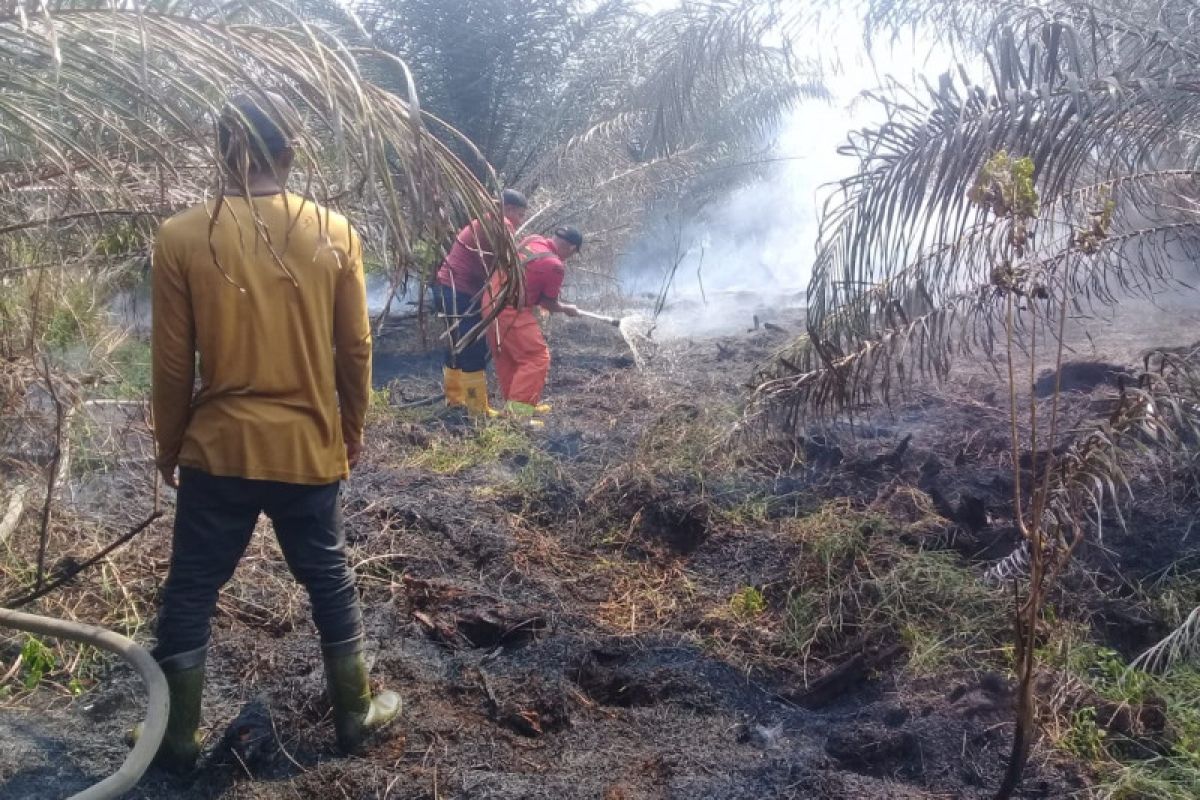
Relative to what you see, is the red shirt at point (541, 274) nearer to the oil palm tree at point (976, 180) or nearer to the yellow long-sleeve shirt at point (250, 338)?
the oil palm tree at point (976, 180)

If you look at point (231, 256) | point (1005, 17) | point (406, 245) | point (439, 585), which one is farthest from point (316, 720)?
point (1005, 17)

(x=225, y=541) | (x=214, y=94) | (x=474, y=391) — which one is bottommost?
(x=225, y=541)

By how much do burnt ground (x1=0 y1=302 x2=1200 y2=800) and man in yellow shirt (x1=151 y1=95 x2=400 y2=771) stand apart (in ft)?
1.23

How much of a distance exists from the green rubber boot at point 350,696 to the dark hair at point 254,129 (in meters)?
1.37

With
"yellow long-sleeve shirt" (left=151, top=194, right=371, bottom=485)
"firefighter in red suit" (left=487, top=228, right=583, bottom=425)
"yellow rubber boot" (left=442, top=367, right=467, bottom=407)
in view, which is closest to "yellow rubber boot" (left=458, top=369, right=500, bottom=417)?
"yellow rubber boot" (left=442, top=367, right=467, bottom=407)

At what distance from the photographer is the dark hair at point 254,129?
2055 mm

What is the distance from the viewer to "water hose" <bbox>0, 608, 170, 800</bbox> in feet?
7.62

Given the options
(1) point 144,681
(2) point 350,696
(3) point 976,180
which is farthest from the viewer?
(3) point 976,180

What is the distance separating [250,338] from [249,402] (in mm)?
175

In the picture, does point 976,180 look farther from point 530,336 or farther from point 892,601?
point 530,336

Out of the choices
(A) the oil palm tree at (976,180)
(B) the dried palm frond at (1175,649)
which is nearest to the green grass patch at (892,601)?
(A) the oil palm tree at (976,180)

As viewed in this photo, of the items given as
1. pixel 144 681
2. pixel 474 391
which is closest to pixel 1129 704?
pixel 144 681

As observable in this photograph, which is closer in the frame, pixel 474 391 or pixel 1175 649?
pixel 1175 649

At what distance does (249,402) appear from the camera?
2.74 m
